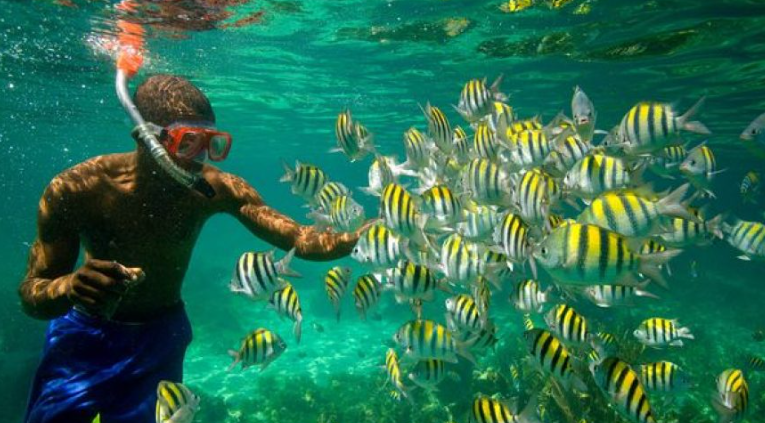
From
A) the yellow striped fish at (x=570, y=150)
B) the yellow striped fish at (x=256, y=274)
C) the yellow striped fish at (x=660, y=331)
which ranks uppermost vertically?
the yellow striped fish at (x=570, y=150)

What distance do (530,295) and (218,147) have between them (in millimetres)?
3785

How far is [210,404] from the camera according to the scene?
44.8 ft

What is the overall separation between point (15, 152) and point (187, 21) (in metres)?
62.1

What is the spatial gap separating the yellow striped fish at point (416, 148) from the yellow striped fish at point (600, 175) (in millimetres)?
1691

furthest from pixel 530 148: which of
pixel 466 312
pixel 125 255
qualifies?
pixel 125 255

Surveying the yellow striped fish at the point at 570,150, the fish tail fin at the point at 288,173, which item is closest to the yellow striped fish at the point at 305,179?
the fish tail fin at the point at 288,173

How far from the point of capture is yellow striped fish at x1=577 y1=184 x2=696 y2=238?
3.38 metres

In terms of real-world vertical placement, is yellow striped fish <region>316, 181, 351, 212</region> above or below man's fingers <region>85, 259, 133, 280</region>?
above

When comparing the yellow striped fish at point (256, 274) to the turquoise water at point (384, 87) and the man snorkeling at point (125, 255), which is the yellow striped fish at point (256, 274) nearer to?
the man snorkeling at point (125, 255)

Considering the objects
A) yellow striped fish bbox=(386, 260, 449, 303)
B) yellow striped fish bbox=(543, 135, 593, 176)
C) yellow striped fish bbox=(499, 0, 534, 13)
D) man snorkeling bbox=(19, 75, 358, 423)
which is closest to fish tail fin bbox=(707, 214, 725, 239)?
yellow striped fish bbox=(543, 135, 593, 176)

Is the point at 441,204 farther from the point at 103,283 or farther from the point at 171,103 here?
the point at 103,283

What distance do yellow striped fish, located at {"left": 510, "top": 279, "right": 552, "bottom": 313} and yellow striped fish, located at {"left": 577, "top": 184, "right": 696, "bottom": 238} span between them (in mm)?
2046

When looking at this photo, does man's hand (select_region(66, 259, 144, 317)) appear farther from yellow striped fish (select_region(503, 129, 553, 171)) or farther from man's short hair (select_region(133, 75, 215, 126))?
yellow striped fish (select_region(503, 129, 553, 171))

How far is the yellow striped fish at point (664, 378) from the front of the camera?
17.9 feet
